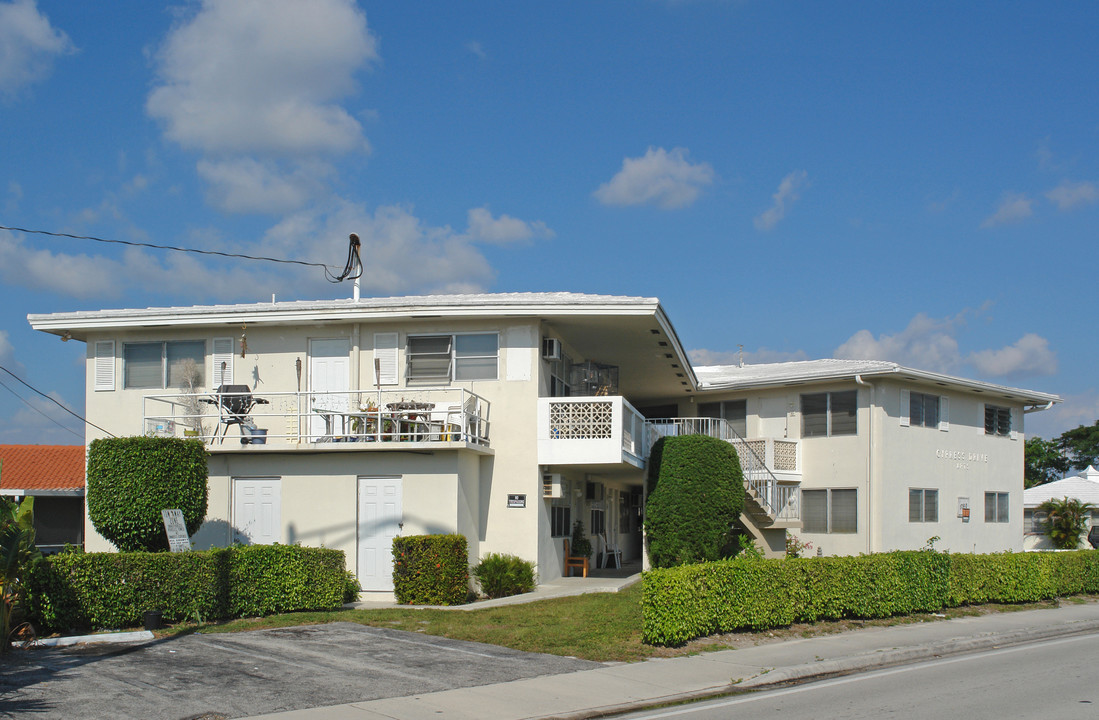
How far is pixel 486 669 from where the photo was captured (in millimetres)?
11469

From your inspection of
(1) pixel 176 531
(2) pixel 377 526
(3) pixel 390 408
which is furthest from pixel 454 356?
(1) pixel 176 531

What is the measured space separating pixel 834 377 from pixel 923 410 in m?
3.20

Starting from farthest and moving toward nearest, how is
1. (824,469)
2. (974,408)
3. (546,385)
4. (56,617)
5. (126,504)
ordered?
(974,408) → (824,469) → (546,385) → (126,504) → (56,617)

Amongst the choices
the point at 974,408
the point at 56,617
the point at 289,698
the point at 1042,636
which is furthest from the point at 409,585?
the point at 974,408

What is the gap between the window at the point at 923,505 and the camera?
1049 inches

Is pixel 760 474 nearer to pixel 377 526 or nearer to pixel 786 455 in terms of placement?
pixel 786 455

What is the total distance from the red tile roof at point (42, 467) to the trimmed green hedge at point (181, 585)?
1651 centimetres

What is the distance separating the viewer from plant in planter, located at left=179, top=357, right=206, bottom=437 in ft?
66.3

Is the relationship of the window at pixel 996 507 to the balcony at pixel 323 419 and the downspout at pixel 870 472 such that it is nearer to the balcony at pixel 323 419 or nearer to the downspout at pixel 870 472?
the downspout at pixel 870 472

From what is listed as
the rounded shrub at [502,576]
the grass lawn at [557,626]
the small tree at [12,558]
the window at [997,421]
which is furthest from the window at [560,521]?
the window at [997,421]

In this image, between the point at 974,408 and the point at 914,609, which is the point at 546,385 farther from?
the point at 974,408

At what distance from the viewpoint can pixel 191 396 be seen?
20000 mm

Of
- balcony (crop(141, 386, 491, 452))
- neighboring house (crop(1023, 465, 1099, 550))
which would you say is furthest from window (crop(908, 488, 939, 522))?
neighboring house (crop(1023, 465, 1099, 550))

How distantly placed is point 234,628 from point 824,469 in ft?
58.6
